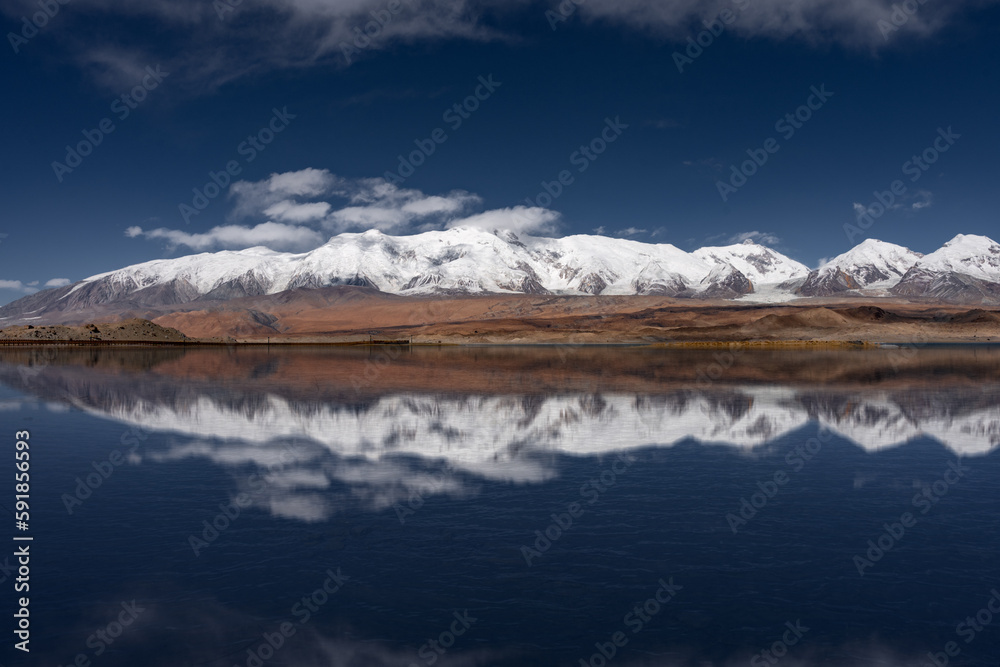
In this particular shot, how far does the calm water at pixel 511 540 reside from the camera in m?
9.23

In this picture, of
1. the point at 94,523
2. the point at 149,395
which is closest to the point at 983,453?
the point at 94,523

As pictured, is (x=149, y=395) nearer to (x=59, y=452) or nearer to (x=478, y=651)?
(x=59, y=452)

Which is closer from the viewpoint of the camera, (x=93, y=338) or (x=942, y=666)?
(x=942, y=666)

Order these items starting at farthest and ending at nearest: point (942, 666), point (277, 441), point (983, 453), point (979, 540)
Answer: point (277, 441) → point (983, 453) → point (979, 540) → point (942, 666)

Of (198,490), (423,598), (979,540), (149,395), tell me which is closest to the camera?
(423,598)

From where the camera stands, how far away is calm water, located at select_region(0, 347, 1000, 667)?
9234 millimetres

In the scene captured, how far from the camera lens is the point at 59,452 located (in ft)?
69.3

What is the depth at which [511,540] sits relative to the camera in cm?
1275

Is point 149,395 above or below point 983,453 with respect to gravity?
above

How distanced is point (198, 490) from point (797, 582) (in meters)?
12.7

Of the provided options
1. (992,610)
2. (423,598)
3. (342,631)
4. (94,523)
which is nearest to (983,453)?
(992,610)

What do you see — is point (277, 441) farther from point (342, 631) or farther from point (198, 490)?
point (342, 631)

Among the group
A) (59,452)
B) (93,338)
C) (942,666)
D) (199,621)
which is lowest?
(942,666)

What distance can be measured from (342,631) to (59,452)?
52.2ft
